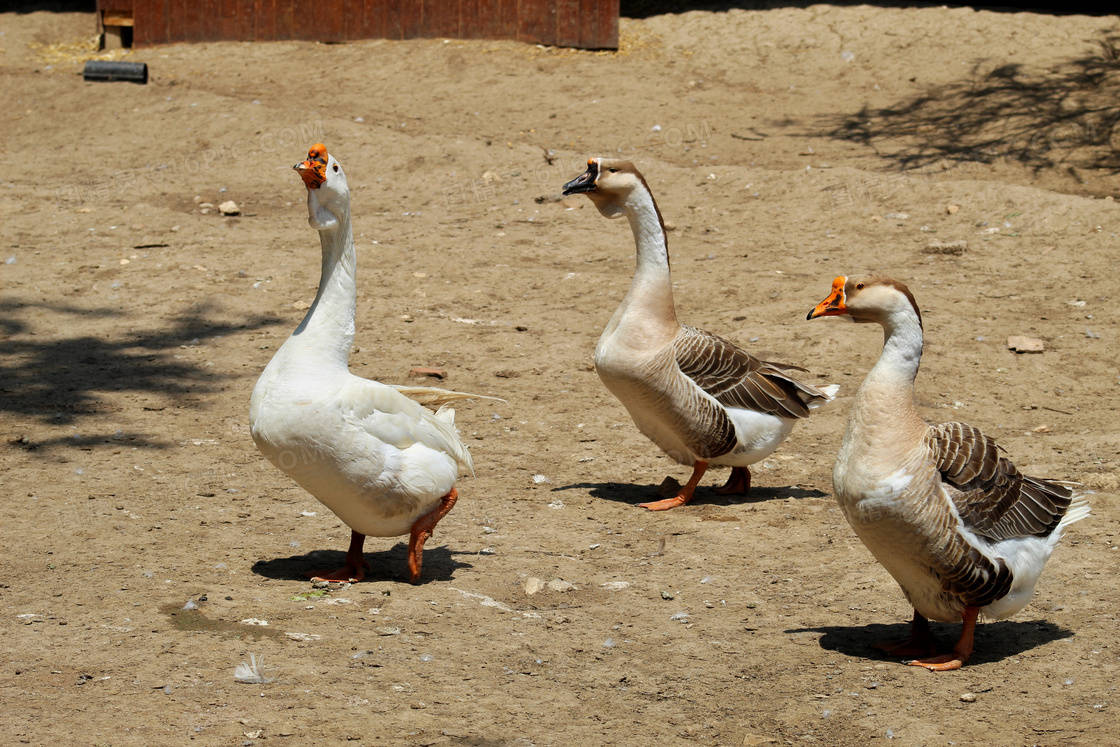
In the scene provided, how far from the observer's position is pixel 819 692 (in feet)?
14.6

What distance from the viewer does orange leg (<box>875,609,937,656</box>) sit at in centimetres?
484

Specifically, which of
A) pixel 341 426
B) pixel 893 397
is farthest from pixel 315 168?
pixel 893 397

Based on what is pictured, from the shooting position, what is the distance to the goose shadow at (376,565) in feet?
18.0

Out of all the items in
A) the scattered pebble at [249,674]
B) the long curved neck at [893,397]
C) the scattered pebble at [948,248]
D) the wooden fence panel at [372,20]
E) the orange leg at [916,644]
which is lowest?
the orange leg at [916,644]

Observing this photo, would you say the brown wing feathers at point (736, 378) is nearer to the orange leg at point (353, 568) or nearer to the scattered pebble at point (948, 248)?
the orange leg at point (353, 568)

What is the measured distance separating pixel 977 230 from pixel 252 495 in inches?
290

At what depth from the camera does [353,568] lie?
17.9 feet

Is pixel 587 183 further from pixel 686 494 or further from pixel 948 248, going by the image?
pixel 948 248

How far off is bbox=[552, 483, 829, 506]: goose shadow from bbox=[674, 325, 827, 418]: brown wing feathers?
1.50ft

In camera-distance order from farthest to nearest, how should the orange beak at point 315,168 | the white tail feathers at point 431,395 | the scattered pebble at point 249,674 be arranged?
the white tail feathers at point 431,395
the orange beak at point 315,168
the scattered pebble at point 249,674

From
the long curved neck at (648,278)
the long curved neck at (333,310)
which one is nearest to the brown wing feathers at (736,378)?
the long curved neck at (648,278)

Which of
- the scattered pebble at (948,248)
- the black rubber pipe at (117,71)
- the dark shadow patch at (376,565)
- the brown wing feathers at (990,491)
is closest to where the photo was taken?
the brown wing feathers at (990,491)

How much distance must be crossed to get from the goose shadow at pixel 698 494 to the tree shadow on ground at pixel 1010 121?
679 centimetres

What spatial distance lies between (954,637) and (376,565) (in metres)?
2.66
